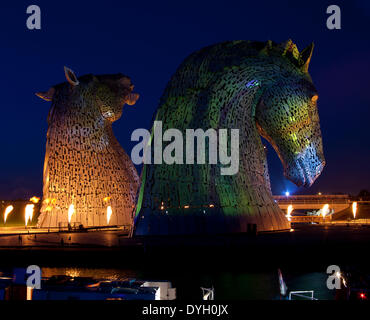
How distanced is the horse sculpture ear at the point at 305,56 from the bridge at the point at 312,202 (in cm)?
3738

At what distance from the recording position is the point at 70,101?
1225 inches

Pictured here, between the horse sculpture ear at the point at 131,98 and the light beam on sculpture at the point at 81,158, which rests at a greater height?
the horse sculpture ear at the point at 131,98

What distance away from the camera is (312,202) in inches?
2361

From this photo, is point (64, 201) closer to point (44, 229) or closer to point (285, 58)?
point (44, 229)

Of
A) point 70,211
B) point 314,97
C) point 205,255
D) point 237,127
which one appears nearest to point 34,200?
point 70,211

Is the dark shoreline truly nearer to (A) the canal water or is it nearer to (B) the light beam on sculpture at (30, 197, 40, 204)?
(A) the canal water

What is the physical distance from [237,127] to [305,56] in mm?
4565

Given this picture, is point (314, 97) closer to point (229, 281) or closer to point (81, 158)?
point (229, 281)

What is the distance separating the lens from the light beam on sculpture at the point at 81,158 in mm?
30859

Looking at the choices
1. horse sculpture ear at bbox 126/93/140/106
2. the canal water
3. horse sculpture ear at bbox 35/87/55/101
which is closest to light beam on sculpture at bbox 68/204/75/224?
horse sculpture ear at bbox 35/87/55/101

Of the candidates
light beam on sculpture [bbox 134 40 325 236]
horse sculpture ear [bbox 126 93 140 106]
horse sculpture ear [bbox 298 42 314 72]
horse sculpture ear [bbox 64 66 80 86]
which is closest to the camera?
light beam on sculpture [bbox 134 40 325 236]

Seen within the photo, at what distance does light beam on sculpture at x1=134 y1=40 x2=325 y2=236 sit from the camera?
737 inches

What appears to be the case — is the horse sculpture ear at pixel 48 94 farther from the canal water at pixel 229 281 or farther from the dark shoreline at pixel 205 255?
the canal water at pixel 229 281

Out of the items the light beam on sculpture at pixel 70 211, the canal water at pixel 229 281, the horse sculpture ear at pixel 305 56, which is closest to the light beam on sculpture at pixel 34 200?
the light beam on sculpture at pixel 70 211
